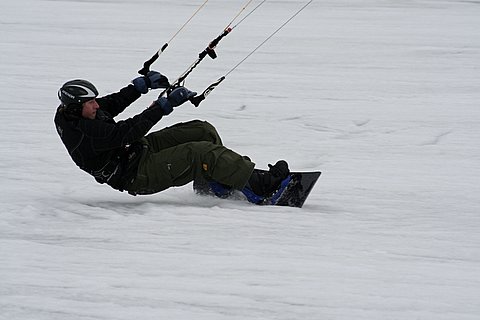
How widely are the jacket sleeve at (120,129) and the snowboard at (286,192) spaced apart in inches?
29.4

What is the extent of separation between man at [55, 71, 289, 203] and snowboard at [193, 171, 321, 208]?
0.03m

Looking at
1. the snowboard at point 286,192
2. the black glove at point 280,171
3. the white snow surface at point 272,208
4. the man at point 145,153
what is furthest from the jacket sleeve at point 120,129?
the black glove at point 280,171

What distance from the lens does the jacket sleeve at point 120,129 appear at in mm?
5246

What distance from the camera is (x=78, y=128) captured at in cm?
534

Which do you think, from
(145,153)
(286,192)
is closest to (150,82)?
(145,153)

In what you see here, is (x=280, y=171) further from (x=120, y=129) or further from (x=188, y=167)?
(x=120, y=129)

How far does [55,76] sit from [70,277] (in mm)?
6697

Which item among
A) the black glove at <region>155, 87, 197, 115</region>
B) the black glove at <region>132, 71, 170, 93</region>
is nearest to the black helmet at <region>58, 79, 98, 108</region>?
the black glove at <region>155, 87, 197, 115</region>

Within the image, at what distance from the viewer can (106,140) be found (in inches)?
208

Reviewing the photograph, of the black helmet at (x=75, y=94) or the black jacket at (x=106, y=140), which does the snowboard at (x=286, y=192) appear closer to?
the black jacket at (x=106, y=140)

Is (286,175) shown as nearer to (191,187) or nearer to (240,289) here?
(191,187)

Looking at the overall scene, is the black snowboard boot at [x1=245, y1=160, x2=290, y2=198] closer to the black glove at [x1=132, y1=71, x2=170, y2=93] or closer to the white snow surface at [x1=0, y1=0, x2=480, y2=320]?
the white snow surface at [x1=0, y1=0, x2=480, y2=320]

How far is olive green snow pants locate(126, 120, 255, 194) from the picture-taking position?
18.0 ft

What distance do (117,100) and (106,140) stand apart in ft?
2.27
